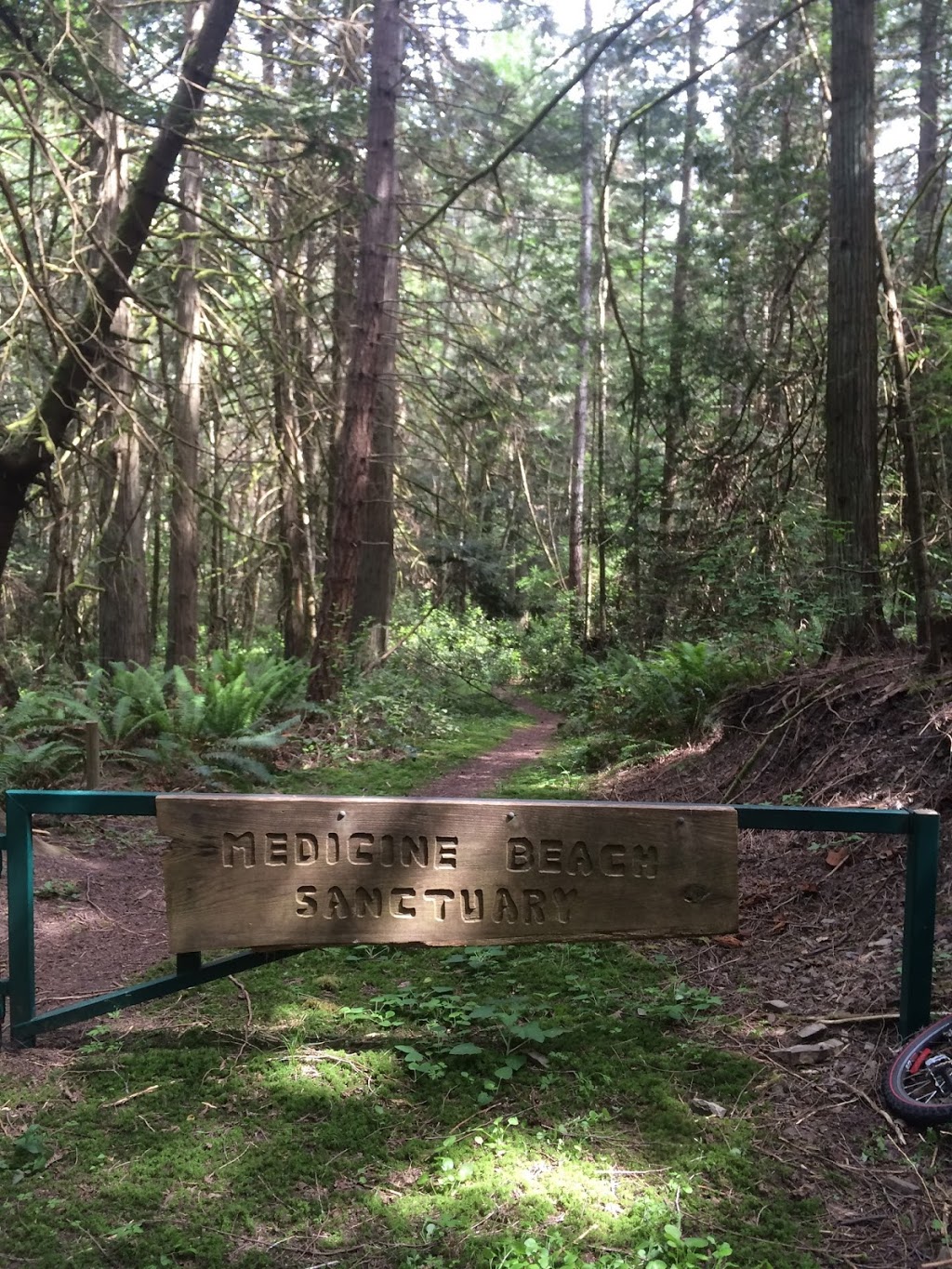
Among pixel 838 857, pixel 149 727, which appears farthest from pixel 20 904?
pixel 149 727

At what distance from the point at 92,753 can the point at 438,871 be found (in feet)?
16.0

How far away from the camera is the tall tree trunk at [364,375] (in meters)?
11.3

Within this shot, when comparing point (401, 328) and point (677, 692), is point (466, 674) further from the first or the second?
point (677, 692)

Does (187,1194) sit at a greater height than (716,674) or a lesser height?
lesser

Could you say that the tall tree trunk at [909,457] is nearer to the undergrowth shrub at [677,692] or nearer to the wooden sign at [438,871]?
the undergrowth shrub at [677,692]

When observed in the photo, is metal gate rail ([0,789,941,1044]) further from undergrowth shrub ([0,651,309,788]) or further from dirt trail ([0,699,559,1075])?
undergrowth shrub ([0,651,309,788])

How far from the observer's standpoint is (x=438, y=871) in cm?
336

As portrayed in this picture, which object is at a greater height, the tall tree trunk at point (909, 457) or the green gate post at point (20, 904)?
the tall tree trunk at point (909, 457)

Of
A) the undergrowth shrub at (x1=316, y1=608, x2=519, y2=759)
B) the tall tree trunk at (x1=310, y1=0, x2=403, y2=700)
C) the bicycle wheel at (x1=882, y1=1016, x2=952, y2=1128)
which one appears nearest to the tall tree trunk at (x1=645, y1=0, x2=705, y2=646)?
the undergrowth shrub at (x1=316, y1=608, x2=519, y2=759)

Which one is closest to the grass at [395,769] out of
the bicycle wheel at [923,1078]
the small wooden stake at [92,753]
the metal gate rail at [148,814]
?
the small wooden stake at [92,753]

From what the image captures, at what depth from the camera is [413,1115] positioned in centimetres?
300

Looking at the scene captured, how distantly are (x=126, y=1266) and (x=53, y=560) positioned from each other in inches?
343

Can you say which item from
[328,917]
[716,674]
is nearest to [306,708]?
[716,674]

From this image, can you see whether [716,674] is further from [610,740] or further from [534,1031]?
[534,1031]
